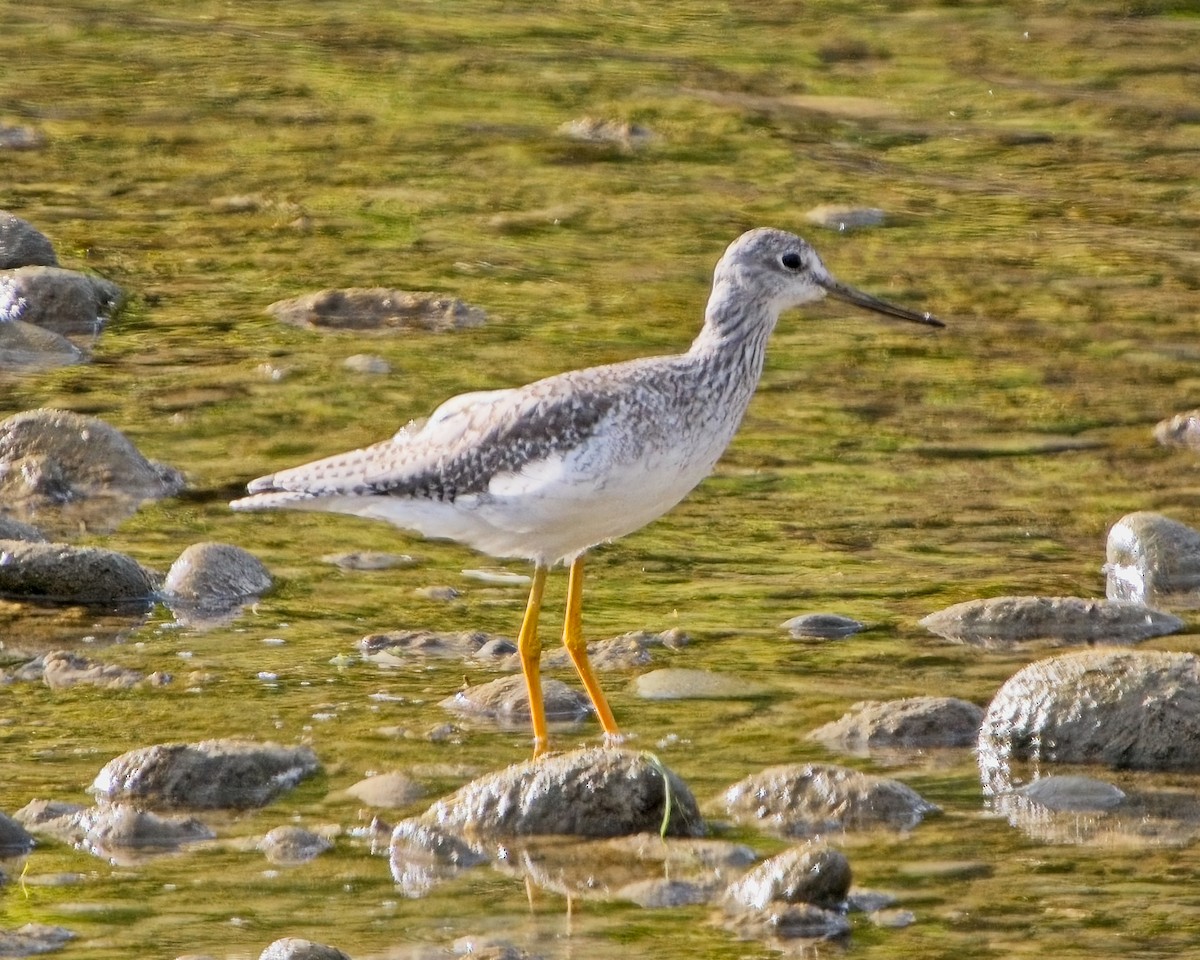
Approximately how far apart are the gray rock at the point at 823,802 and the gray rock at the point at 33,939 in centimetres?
213

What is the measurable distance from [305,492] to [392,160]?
9.50 m

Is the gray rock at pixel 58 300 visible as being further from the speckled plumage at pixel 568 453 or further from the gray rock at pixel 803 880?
the gray rock at pixel 803 880

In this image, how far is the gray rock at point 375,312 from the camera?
13.6 meters

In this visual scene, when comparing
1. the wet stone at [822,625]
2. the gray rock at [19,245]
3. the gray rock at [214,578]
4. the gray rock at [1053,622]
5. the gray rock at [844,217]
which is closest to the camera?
the gray rock at [1053,622]

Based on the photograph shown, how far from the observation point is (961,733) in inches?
312

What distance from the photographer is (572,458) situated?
779 cm

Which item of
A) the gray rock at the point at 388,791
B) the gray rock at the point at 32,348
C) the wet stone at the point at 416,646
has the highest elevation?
the gray rock at the point at 32,348

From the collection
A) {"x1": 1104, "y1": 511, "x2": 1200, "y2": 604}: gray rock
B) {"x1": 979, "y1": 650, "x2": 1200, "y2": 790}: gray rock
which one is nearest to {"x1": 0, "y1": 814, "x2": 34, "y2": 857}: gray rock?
{"x1": 979, "y1": 650, "x2": 1200, "y2": 790}: gray rock

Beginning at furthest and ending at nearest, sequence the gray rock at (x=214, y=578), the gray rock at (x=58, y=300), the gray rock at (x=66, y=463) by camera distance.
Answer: the gray rock at (x=58, y=300), the gray rock at (x=66, y=463), the gray rock at (x=214, y=578)

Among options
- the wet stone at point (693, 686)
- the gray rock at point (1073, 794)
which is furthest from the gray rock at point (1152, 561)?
the gray rock at point (1073, 794)

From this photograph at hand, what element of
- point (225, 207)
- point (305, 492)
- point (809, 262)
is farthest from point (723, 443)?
point (225, 207)

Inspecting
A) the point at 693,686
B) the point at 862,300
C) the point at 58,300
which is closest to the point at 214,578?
the point at 693,686

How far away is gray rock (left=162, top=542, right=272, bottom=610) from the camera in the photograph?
943cm

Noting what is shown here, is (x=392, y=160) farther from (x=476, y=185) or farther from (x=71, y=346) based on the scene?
(x=71, y=346)
